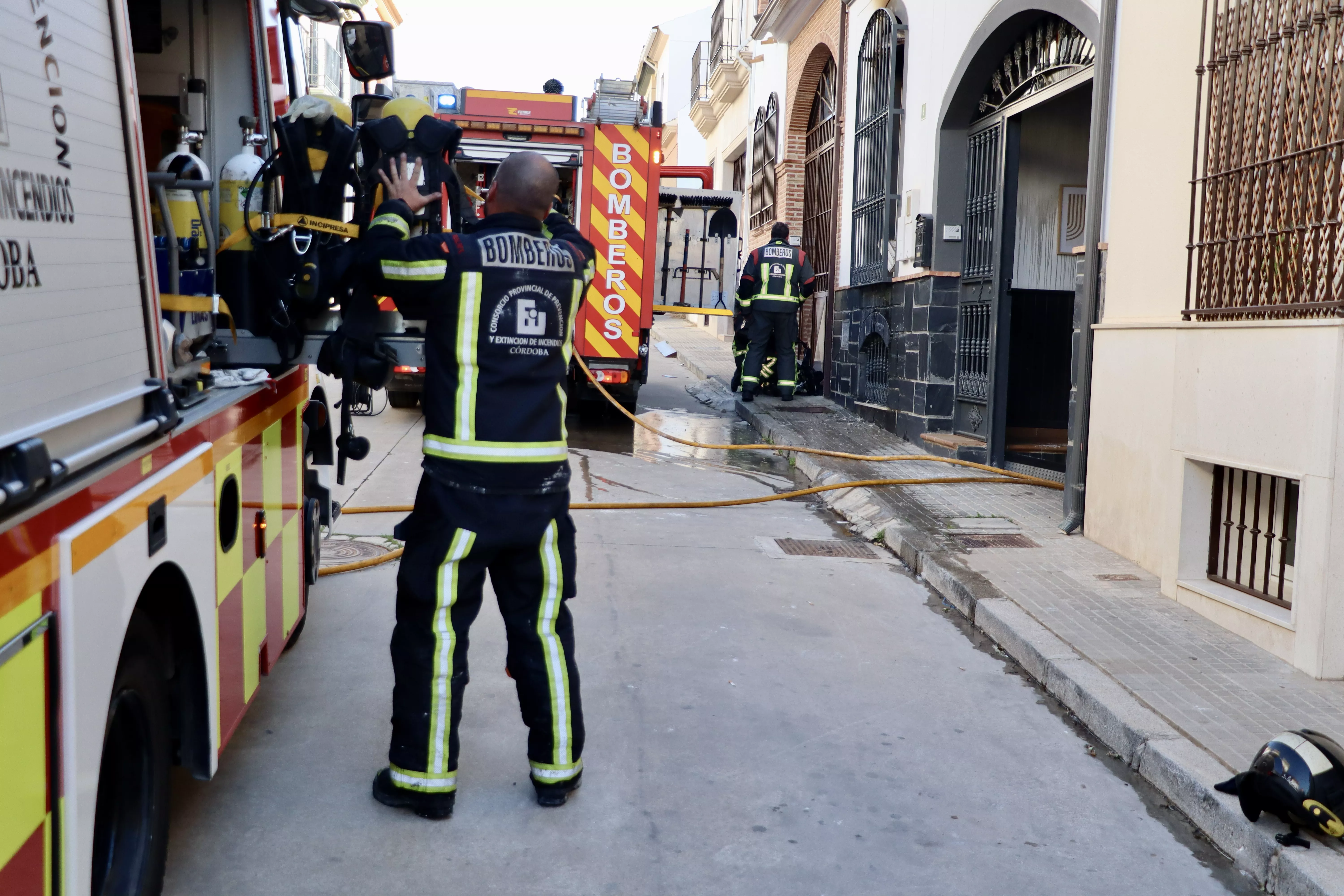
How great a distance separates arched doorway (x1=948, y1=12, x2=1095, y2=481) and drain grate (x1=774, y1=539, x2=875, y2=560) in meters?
2.85

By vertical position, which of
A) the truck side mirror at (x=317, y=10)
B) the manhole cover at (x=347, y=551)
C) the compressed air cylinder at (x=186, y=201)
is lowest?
the manhole cover at (x=347, y=551)

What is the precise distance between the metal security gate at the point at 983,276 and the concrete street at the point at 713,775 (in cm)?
436

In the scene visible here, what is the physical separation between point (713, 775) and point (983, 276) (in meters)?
7.44

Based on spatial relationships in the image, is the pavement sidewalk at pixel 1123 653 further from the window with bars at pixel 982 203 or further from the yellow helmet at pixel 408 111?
the yellow helmet at pixel 408 111

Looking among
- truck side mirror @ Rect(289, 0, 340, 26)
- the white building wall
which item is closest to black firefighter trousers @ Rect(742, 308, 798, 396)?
the white building wall

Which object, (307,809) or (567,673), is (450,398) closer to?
(567,673)

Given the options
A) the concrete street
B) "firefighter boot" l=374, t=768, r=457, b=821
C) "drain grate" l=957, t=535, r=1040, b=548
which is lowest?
the concrete street

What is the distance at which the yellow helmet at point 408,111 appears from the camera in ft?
12.5

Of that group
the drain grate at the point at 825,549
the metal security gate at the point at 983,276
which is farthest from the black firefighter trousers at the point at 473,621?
the metal security gate at the point at 983,276

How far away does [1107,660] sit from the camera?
15.8 feet

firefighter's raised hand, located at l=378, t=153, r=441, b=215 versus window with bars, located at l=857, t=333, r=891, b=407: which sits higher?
firefighter's raised hand, located at l=378, t=153, r=441, b=215

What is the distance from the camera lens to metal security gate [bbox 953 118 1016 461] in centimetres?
991

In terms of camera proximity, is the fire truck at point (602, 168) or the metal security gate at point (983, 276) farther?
the fire truck at point (602, 168)

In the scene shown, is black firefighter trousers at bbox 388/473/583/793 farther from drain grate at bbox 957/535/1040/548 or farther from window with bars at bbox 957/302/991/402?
window with bars at bbox 957/302/991/402
